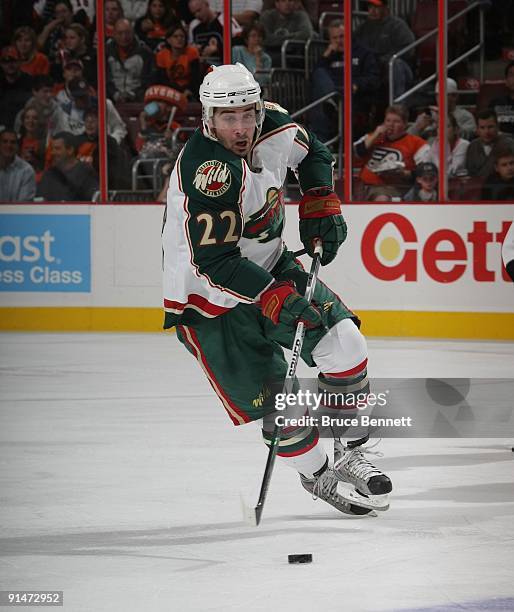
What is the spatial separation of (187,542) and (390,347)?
3912 millimetres

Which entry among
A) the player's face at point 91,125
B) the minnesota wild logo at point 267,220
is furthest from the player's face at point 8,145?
the minnesota wild logo at point 267,220

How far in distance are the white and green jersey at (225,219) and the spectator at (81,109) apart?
4.91 m

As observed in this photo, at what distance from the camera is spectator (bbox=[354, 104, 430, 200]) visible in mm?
7688

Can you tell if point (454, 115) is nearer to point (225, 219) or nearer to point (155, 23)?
point (155, 23)

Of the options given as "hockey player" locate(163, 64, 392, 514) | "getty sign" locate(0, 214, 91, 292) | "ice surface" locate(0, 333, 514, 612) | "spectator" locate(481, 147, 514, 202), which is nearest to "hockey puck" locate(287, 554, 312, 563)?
"ice surface" locate(0, 333, 514, 612)

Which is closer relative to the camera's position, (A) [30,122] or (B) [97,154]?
(B) [97,154]

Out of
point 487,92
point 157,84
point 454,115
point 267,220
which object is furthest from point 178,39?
point 267,220

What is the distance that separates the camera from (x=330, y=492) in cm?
331

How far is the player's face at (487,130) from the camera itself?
7.56m

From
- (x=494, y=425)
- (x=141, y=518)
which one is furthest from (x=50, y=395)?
(x=141, y=518)

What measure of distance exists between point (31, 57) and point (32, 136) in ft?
1.65

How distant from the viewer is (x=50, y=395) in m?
5.54

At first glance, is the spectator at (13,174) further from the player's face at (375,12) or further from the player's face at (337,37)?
the player's face at (375,12)

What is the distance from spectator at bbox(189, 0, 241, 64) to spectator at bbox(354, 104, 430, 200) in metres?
1.06
